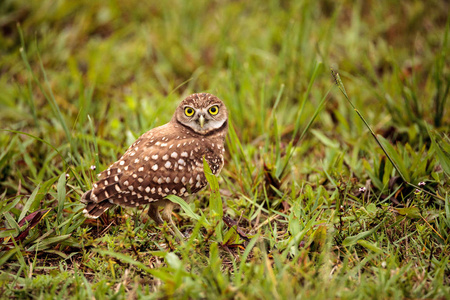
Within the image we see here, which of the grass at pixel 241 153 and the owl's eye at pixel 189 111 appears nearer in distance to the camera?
the grass at pixel 241 153

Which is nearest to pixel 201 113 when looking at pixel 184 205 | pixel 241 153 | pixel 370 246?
pixel 241 153

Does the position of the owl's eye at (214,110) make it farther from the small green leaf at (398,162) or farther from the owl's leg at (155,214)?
the small green leaf at (398,162)

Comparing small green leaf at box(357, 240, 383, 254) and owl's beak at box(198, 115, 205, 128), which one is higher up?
owl's beak at box(198, 115, 205, 128)

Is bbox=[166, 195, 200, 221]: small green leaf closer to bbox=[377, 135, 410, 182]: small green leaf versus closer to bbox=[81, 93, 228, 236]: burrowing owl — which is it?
bbox=[81, 93, 228, 236]: burrowing owl

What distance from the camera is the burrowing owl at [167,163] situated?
2924 millimetres

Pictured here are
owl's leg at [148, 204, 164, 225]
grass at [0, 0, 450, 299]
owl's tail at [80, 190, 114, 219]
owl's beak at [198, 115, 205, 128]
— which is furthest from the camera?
owl's beak at [198, 115, 205, 128]

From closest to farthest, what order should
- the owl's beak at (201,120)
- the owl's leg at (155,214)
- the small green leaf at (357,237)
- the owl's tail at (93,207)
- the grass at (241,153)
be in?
the grass at (241,153) → the small green leaf at (357,237) → the owl's tail at (93,207) → the owl's leg at (155,214) → the owl's beak at (201,120)

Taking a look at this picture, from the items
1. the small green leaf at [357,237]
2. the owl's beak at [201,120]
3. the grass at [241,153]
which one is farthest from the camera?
the owl's beak at [201,120]

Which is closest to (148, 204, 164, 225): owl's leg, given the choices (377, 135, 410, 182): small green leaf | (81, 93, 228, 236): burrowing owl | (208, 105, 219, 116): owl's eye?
(81, 93, 228, 236): burrowing owl

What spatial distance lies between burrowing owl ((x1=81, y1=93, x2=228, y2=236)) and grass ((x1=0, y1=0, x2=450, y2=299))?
22 centimetres

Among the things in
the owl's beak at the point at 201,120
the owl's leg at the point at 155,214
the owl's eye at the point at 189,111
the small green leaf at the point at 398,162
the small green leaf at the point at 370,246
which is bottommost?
the small green leaf at the point at 370,246

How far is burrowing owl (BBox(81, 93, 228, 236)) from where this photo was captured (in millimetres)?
2924

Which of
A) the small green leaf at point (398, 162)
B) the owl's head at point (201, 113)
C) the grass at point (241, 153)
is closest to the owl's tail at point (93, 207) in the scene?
the grass at point (241, 153)

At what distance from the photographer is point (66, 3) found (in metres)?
6.04
